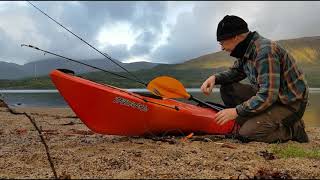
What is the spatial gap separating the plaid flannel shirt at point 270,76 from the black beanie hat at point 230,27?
28cm

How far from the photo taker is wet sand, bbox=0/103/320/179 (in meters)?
4.94

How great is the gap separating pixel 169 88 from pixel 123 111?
1.08m

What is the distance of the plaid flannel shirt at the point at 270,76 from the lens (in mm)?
6688

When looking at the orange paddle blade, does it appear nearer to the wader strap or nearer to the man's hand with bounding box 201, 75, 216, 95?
the man's hand with bounding box 201, 75, 216, 95

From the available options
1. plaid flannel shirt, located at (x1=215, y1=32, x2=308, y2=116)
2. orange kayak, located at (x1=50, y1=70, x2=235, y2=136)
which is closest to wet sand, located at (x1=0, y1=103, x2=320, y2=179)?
orange kayak, located at (x1=50, y1=70, x2=235, y2=136)

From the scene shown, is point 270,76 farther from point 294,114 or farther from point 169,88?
point 169,88

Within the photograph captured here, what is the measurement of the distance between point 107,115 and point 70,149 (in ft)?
3.11

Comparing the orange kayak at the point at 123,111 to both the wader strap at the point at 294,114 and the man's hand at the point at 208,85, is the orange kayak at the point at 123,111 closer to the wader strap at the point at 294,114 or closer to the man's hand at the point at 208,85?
the man's hand at the point at 208,85

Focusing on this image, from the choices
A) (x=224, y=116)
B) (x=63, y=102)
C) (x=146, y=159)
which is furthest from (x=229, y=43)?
(x=63, y=102)

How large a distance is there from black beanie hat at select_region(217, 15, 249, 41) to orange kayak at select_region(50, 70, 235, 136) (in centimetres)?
142

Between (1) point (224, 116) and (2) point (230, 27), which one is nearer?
(1) point (224, 116)

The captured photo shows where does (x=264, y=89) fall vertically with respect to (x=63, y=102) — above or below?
above

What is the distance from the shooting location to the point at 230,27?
673cm

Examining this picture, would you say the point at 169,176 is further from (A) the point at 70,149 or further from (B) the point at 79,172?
(A) the point at 70,149
